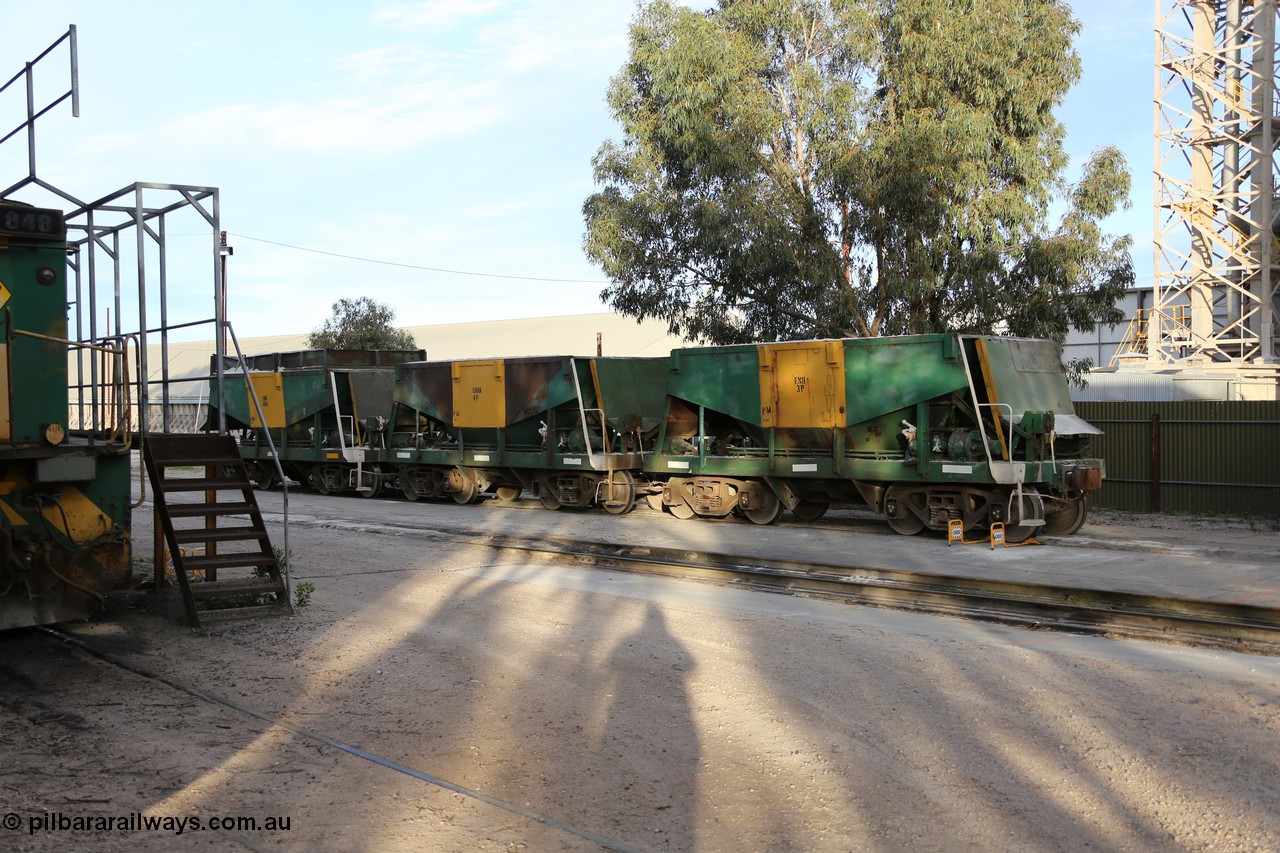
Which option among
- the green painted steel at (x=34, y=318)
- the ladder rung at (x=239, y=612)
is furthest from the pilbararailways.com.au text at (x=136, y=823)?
the ladder rung at (x=239, y=612)

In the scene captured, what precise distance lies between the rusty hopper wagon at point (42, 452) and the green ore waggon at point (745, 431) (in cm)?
1042

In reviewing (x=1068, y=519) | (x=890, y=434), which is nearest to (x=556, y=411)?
(x=890, y=434)

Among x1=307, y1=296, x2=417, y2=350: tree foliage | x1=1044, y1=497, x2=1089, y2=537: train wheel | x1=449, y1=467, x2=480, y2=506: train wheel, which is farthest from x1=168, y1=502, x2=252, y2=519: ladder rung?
x1=307, y1=296, x2=417, y2=350: tree foliage

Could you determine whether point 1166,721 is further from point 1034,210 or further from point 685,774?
point 1034,210

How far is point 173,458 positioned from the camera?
8891 mm

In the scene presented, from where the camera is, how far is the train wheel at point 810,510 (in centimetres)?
1744

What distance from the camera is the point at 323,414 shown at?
24.0 meters

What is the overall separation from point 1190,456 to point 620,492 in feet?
31.7

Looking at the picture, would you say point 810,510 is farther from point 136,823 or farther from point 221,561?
point 136,823

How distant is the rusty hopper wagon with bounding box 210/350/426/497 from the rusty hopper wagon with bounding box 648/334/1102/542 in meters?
8.00

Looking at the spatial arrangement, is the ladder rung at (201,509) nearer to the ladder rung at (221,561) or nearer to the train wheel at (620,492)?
the ladder rung at (221,561)

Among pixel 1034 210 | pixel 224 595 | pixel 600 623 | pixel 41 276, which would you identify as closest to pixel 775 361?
pixel 1034 210

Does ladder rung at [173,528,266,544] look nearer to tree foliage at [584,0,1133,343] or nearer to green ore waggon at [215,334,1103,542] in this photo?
green ore waggon at [215,334,1103,542]

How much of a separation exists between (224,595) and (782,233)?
1394 centimetres
